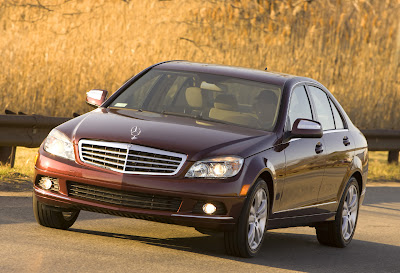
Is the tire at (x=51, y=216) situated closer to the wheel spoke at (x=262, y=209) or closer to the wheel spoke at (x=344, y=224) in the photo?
the wheel spoke at (x=262, y=209)

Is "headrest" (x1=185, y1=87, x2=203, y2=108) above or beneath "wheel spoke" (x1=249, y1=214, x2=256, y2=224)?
above

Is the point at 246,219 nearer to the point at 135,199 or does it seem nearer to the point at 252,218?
the point at 252,218

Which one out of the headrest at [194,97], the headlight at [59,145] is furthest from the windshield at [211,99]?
the headlight at [59,145]

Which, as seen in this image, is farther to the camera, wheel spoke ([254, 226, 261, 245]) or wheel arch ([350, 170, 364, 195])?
wheel arch ([350, 170, 364, 195])

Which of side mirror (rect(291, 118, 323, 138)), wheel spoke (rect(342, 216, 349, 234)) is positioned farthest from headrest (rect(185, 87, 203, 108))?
wheel spoke (rect(342, 216, 349, 234))

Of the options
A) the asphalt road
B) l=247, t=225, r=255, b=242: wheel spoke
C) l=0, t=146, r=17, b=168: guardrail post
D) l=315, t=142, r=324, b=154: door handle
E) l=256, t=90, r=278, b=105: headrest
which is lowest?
l=0, t=146, r=17, b=168: guardrail post

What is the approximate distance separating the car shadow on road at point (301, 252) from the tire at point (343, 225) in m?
0.09

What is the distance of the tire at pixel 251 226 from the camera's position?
738 cm

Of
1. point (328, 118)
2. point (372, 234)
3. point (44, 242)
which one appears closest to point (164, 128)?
point (44, 242)

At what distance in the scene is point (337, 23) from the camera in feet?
71.3

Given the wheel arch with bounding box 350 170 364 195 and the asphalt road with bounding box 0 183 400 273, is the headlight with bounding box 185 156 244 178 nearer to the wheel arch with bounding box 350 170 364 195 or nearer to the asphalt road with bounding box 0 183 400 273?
the asphalt road with bounding box 0 183 400 273

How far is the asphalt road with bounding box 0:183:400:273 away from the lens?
22.3 feet

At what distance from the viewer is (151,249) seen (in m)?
7.59

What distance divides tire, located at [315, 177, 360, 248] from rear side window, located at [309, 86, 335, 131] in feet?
2.15
